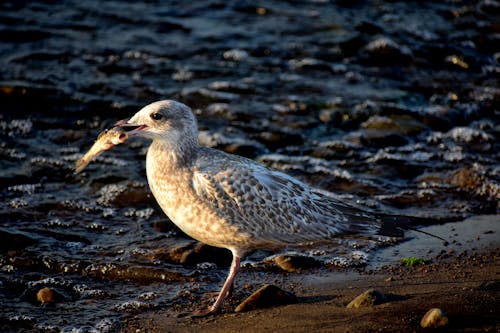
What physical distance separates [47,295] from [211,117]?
4.38 meters

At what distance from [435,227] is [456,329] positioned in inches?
92.7

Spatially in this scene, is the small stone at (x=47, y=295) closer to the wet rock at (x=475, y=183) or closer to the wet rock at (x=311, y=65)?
the wet rock at (x=475, y=183)

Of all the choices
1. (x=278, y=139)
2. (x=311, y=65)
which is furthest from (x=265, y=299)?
(x=311, y=65)

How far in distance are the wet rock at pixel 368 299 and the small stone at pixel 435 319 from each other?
46 centimetres

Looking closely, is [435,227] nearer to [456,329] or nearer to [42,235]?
[456,329]

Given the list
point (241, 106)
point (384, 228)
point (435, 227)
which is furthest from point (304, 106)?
point (384, 228)

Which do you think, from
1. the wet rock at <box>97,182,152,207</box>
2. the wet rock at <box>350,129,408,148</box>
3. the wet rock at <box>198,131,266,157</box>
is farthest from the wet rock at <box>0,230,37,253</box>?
the wet rock at <box>350,129,408,148</box>

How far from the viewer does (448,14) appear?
13.1 metres

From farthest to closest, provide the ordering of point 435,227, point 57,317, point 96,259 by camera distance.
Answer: point 435,227, point 96,259, point 57,317

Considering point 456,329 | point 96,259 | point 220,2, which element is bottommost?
point 96,259

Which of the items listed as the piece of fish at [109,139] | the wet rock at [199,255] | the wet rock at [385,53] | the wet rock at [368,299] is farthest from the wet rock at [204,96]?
the wet rock at [368,299]

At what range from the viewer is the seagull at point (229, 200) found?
18.0ft

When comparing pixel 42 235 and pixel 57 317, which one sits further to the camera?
pixel 42 235

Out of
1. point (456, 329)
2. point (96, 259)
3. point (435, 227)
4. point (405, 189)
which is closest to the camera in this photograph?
point (456, 329)
